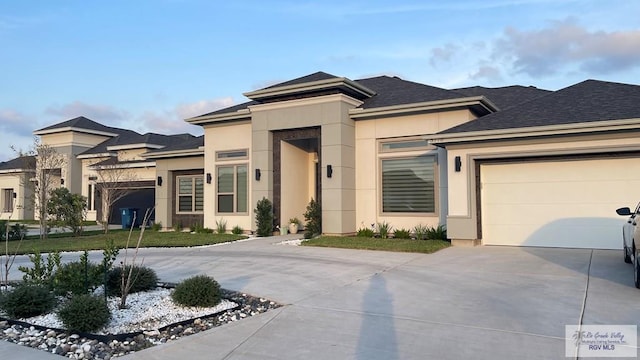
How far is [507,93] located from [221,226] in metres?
12.6

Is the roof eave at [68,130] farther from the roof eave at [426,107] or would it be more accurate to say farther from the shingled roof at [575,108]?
the shingled roof at [575,108]

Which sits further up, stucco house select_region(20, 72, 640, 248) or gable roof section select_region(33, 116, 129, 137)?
gable roof section select_region(33, 116, 129, 137)

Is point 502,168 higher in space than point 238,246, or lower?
higher

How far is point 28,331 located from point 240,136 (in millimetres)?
13213

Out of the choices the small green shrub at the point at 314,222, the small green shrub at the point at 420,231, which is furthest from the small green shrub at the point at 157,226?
the small green shrub at the point at 420,231

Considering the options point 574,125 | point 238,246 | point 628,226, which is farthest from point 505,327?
point 238,246

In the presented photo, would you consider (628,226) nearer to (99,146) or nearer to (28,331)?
(28,331)

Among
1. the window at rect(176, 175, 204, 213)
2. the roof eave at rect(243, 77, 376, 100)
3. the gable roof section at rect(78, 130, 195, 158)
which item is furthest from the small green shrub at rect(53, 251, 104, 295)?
the gable roof section at rect(78, 130, 195, 158)

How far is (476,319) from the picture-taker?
6.06 metres

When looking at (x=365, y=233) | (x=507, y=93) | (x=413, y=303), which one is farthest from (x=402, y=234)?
(x=507, y=93)

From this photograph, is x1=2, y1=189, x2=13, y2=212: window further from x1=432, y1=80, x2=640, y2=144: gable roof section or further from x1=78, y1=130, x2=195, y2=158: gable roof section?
x1=432, y1=80, x2=640, y2=144: gable roof section

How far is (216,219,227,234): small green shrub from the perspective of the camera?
1872cm

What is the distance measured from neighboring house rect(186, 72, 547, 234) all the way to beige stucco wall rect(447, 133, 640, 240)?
1281 millimetres

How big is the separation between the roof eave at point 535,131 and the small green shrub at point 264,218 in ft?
21.0
